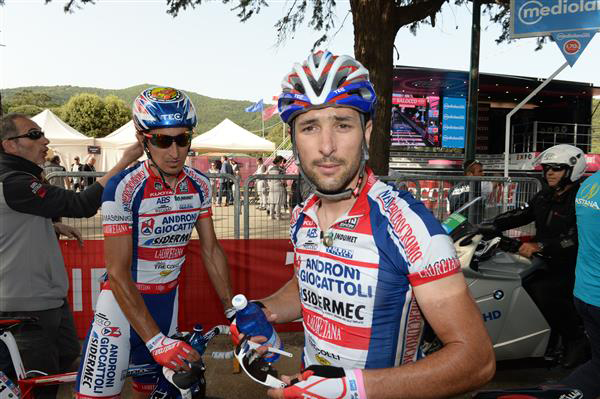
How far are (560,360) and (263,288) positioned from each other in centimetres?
356

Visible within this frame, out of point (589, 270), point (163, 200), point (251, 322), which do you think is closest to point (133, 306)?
point (163, 200)

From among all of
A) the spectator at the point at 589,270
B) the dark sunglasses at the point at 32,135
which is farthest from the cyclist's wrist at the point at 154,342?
the spectator at the point at 589,270

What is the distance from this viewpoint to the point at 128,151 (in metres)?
3.16

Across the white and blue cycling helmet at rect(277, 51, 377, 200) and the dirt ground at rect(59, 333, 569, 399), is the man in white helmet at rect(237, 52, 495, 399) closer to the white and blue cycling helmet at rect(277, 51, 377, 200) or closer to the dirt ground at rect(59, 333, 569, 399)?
the white and blue cycling helmet at rect(277, 51, 377, 200)

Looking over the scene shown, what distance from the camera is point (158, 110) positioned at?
2.72 metres

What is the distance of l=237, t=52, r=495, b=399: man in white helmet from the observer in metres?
1.32

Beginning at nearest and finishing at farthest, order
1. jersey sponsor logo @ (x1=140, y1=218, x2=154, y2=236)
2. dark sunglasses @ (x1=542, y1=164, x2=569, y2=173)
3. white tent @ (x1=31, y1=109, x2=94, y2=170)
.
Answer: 1. jersey sponsor logo @ (x1=140, y1=218, x2=154, y2=236)
2. dark sunglasses @ (x1=542, y1=164, x2=569, y2=173)
3. white tent @ (x1=31, y1=109, x2=94, y2=170)

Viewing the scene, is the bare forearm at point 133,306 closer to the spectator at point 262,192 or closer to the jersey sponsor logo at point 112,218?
the jersey sponsor logo at point 112,218

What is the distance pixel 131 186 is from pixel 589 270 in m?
3.39

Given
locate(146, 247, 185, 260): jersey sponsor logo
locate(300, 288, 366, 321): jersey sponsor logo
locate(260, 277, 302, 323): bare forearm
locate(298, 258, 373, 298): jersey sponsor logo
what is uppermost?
locate(298, 258, 373, 298): jersey sponsor logo

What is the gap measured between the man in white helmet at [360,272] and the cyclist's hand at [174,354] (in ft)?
1.84

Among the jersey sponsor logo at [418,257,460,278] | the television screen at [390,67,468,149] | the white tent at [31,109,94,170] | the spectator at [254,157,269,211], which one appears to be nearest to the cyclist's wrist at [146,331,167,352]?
the jersey sponsor logo at [418,257,460,278]

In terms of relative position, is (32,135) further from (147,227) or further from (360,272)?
(360,272)

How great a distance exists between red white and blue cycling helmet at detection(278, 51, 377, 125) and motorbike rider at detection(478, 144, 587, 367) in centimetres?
299
